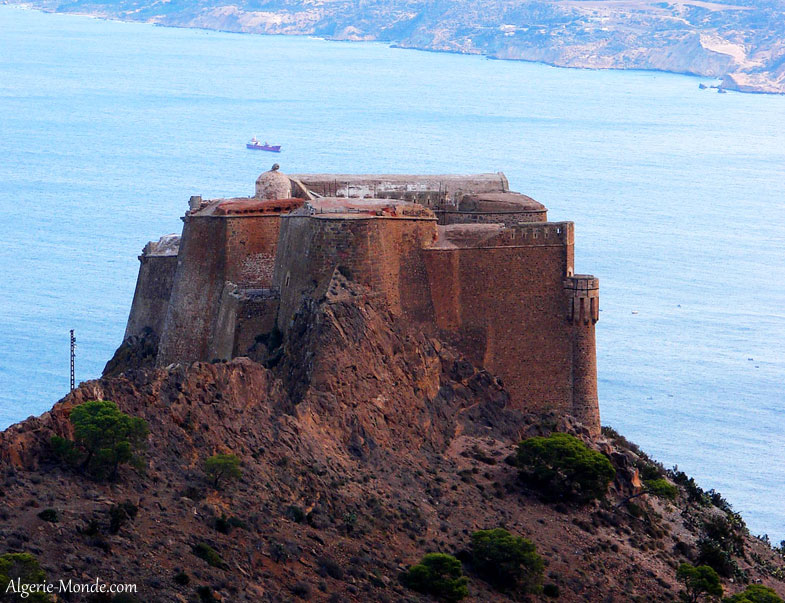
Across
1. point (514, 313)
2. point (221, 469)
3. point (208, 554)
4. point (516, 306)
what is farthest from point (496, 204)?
point (208, 554)

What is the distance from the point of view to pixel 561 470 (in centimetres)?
6212

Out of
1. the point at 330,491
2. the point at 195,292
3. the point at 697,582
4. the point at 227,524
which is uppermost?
the point at 195,292

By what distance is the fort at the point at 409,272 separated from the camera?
204 ft

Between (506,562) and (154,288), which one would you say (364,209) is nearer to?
(154,288)

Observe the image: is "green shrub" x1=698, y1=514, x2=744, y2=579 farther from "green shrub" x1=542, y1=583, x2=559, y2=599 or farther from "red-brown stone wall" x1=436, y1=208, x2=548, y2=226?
"red-brown stone wall" x1=436, y1=208, x2=548, y2=226

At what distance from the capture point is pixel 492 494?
6062 cm

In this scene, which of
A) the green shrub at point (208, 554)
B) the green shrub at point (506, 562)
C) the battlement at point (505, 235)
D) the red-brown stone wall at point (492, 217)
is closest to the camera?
the green shrub at point (208, 554)

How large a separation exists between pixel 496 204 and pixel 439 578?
19916mm

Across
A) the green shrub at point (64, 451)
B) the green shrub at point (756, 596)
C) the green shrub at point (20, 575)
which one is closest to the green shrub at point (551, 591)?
the green shrub at point (756, 596)

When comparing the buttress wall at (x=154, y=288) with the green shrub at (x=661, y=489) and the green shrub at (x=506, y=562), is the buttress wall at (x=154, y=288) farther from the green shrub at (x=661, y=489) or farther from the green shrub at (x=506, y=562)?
the green shrub at (x=506, y=562)

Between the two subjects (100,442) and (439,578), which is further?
A: (439,578)

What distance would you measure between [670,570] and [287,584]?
18863 millimetres

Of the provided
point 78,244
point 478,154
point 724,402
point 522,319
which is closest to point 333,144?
point 478,154

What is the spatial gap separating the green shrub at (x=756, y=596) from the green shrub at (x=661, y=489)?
6456 millimetres
